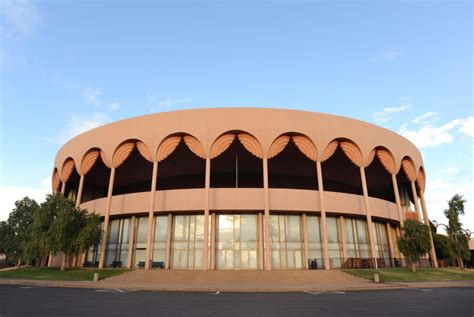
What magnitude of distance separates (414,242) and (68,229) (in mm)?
32610

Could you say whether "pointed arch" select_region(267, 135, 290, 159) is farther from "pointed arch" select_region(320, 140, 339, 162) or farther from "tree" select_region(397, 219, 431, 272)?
"tree" select_region(397, 219, 431, 272)

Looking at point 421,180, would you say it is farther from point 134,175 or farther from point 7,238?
point 7,238

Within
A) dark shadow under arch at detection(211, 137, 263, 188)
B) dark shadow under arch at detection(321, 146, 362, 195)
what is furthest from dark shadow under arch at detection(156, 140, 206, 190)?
dark shadow under arch at detection(321, 146, 362, 195)

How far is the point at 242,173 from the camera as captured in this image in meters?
40.9

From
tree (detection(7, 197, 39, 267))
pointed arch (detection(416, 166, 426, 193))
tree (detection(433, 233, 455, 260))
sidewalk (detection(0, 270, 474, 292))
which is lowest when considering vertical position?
sidewalk (detection(0, 270, 474, 292))

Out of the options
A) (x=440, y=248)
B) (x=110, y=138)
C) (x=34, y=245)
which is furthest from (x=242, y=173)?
(x=440, y=248)

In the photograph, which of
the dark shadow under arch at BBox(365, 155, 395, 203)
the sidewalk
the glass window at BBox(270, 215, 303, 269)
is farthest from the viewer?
the dark shadow under arch at BBox(365, 155, 395, 203)

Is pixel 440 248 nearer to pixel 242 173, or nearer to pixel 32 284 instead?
pixel 242 173

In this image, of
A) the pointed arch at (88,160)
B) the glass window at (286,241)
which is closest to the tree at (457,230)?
the glass window at (286,241)

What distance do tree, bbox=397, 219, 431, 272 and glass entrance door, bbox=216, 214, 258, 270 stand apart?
1441 centimetres

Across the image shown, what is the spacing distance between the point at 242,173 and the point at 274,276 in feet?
60.7

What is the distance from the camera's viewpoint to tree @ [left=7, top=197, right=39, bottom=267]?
41.1 m

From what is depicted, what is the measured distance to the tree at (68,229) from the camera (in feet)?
93.1

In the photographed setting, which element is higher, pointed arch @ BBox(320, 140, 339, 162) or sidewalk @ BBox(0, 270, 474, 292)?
pointed arch @ BBox(320, 140, 339, 162)
